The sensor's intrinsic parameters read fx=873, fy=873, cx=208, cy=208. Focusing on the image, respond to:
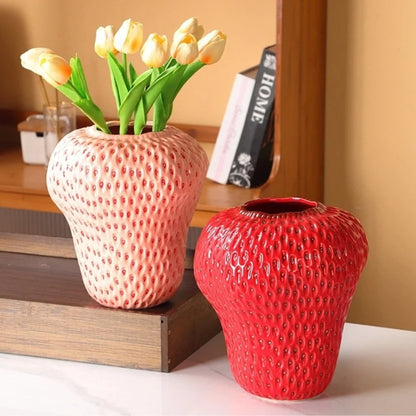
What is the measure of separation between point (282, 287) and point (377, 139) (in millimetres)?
1467

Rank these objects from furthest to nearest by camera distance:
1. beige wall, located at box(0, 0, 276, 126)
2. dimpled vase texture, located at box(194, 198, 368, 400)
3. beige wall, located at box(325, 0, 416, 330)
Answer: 1. beige wall, located at box(0, 0, 276, 126)
2. beige wall, located at box(325, 0, 416, 330)
3. dimpled vase texture, located at box(194, 198, 368, 400)

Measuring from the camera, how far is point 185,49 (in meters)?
0.91

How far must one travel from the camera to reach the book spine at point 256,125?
2023mm

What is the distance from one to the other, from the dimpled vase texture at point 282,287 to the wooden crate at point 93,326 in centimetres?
9

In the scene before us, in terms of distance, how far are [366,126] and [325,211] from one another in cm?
140

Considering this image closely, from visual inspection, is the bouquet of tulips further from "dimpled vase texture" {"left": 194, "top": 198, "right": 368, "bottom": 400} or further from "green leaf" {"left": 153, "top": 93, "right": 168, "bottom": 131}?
"dimpled vase texture" {"left": 194, "top": 198, "right": 368, "bottom": 400}

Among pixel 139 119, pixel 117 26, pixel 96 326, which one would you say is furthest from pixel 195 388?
pixel 117 26

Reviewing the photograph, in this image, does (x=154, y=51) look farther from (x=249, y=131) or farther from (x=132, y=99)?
(x=249, y=131)

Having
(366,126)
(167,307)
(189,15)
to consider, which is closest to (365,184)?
(366,126)

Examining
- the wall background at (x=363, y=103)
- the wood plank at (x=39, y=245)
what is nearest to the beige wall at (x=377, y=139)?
the wall background at (x=363, y=103)

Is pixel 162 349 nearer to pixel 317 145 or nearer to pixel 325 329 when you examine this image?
pixel 325 329

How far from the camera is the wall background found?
7.06ft

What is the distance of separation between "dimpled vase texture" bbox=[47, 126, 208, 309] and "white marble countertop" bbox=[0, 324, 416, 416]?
0.30ft

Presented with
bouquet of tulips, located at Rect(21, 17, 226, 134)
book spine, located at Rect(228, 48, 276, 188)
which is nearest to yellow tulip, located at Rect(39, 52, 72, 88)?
bouquet of tulips, located at Rect(21, 17, 226, 134)
